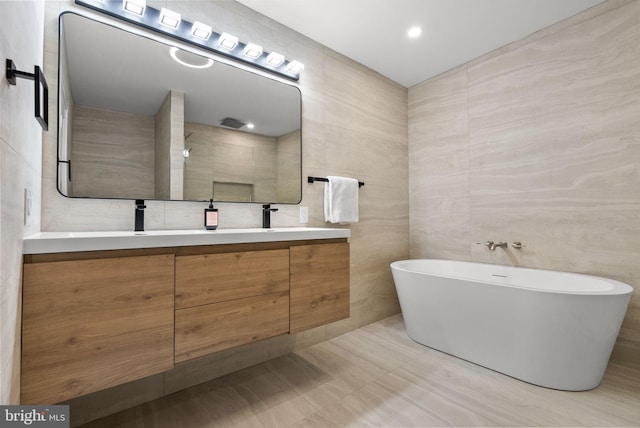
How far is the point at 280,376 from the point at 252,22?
2371mm

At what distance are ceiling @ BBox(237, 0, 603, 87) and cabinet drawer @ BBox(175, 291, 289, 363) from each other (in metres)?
1.92

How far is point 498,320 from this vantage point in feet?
6.02

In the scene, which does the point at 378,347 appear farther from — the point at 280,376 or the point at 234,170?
the point at 234,170

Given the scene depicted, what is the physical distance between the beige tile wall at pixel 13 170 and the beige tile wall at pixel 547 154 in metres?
2.91

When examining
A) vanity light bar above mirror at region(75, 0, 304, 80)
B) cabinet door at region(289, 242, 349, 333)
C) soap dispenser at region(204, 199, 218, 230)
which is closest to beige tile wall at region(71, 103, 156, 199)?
soap dispenser at region(204, 199, 218, 230)

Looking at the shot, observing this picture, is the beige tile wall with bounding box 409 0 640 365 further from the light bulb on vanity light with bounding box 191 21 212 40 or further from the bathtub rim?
the light bulb on vanity light with bounding box 191 21 212 40

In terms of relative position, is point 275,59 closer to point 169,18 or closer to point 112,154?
point 169,18

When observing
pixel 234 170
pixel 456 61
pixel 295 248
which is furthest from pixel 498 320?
pixel 456 61

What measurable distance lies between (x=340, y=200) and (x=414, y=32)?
4.70 feet

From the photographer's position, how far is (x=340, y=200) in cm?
238

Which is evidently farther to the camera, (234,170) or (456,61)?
(456,61)

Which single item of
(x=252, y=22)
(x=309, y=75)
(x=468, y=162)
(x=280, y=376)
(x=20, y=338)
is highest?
(x=252, y=22)

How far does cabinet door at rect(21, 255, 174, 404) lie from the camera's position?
94 centimetres

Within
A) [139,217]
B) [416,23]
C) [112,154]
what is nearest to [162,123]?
[112,154]
